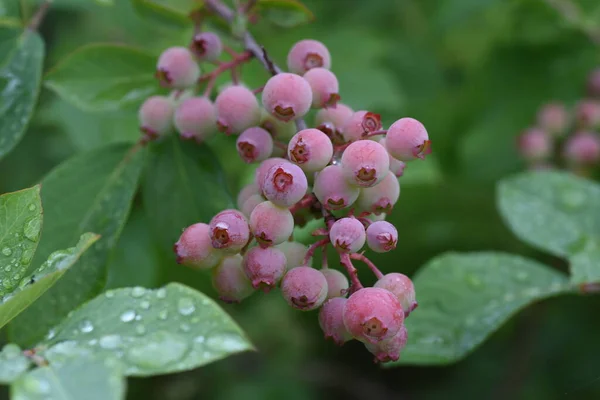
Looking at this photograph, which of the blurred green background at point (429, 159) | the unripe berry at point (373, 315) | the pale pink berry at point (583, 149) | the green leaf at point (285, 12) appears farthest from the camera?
the blurred green background at point (429, 159)

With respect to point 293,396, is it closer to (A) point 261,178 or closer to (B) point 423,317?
(B) point 423,317

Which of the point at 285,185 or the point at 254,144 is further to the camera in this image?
the point at 254,144

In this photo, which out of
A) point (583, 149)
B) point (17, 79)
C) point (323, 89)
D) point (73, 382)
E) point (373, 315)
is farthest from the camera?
point (583, 149)

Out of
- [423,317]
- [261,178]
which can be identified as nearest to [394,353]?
[261,178]

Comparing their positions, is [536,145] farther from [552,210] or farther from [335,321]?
[335,321]

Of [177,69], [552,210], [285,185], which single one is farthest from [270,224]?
[552,210]

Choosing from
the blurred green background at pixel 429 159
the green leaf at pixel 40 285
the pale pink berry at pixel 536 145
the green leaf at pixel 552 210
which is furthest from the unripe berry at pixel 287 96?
the pale pink berry at pixel 536 145

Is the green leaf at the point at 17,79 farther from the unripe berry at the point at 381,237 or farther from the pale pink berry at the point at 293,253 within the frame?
the unripe berry at the point at 381,237

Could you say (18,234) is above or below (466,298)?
above
